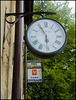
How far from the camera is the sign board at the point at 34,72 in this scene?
634cm

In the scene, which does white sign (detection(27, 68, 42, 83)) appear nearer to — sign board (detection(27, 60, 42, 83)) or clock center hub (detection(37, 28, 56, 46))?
sign board (detection(27, 60, 42, 83))

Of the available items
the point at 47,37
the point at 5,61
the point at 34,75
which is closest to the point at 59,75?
the point at 34,75

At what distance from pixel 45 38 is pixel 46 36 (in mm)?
44

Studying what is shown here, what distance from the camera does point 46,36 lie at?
126 inches

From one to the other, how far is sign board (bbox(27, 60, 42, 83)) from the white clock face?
3.19m

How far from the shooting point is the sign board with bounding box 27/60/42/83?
6.34 meters

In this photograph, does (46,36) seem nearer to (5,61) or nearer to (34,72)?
(5,61)

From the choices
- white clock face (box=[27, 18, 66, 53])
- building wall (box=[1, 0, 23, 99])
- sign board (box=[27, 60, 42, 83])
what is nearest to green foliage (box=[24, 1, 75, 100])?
sign board (box=[27, 60, 42, 83])

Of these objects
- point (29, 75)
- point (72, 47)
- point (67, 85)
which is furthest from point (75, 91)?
point (29, 75)

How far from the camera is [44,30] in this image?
10.7 feet

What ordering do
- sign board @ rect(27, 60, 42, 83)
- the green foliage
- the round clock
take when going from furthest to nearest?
the green foliage < sign board @ rect(27, 60, 42, 83) < the round clock


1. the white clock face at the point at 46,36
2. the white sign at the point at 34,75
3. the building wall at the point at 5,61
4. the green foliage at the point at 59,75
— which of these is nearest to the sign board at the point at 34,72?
the white sign at the point at 34,75

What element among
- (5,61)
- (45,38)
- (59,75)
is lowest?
(59,75)

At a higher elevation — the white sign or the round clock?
the round clock
